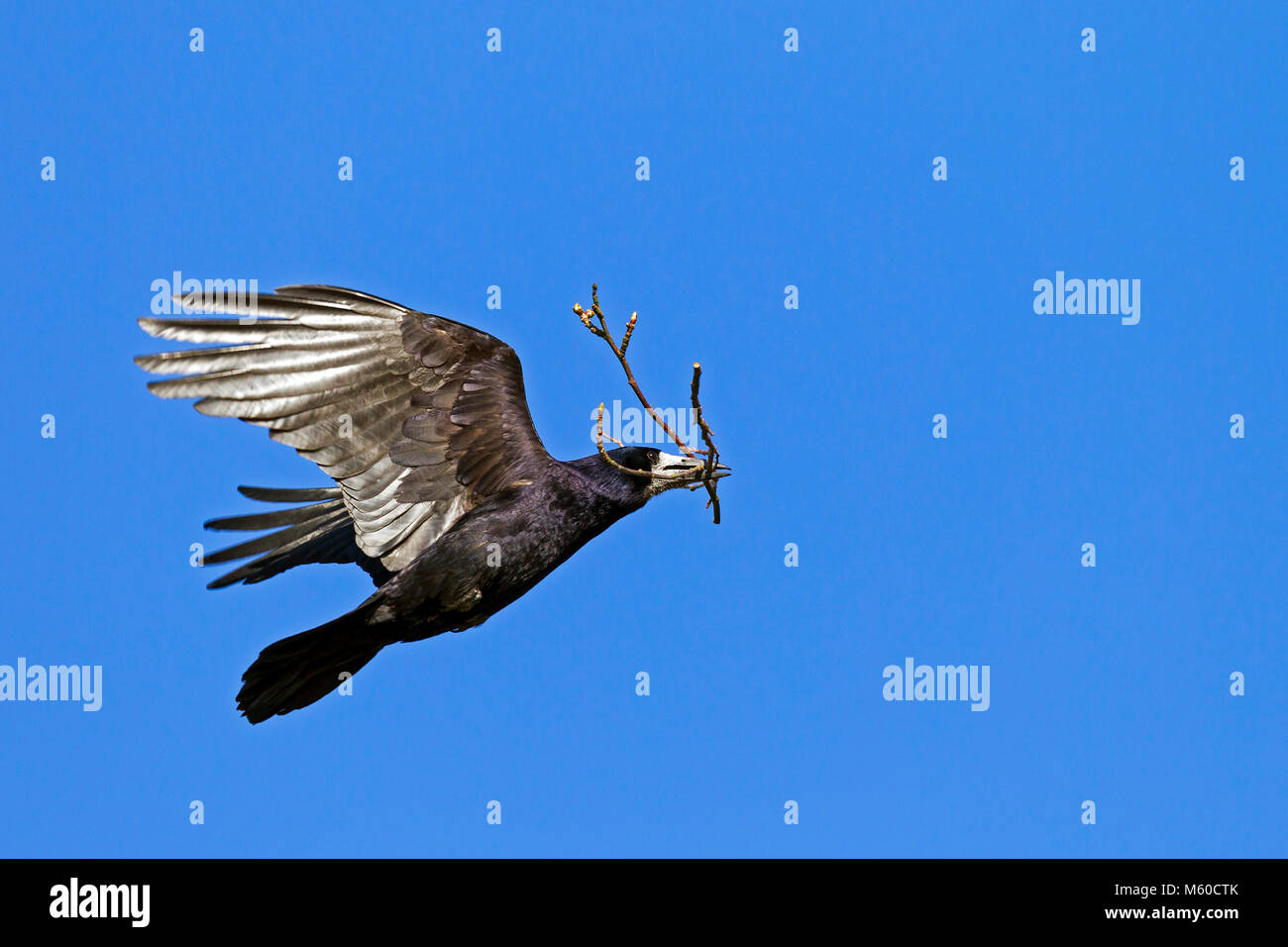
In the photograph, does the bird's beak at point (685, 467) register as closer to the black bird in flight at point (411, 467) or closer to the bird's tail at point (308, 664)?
the black bird in flight at point (411, 467)

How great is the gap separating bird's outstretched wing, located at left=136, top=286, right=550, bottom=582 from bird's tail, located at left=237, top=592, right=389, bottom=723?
48cm

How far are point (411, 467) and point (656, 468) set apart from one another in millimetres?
1602

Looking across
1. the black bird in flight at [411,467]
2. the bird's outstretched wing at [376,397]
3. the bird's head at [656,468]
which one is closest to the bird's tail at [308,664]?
the black bird in flight at [411,467]

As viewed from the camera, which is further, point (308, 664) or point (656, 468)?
point (656, 468)

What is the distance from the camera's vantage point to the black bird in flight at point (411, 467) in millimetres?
8094

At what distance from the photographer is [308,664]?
27.7 feet

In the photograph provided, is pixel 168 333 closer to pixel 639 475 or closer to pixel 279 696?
pixel 279 696

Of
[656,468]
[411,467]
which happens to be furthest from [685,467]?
[411,467]

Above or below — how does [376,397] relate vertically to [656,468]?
above

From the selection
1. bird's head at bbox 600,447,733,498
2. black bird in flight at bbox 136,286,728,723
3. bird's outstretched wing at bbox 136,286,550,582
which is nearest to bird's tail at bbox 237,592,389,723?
black bird in flight at bbox 136,286,728,723

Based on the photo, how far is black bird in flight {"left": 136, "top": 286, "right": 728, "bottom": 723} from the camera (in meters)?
8.09

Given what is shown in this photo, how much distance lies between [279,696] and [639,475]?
2659mm

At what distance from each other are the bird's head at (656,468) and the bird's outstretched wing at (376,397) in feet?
1.93

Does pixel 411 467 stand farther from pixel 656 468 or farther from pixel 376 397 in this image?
pixel 656 468
